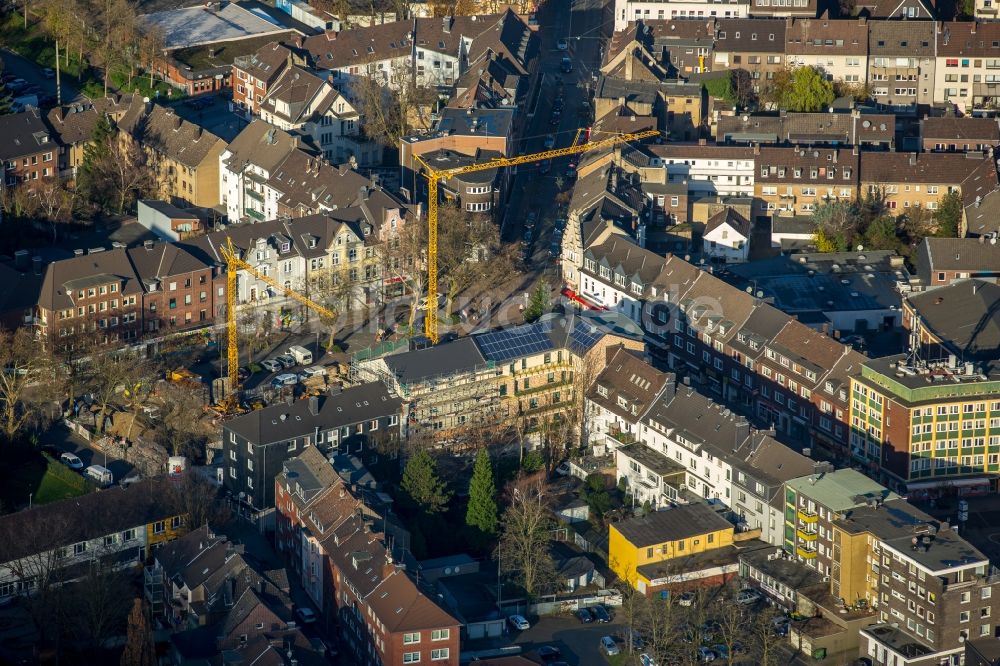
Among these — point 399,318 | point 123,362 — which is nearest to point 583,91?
point 399,318

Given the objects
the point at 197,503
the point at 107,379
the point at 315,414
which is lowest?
the point at 197,503

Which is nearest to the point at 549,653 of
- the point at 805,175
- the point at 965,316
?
the point at 965,316

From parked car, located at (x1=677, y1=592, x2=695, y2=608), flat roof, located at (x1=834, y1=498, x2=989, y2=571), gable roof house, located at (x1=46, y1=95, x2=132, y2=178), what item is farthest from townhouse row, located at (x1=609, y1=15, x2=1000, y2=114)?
parked car, located at (x1=677, y1=592, x2=695, y2=608)

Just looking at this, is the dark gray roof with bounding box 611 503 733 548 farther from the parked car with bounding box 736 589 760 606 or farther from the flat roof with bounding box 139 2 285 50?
the flat roof with bounding box 139 2 285 50

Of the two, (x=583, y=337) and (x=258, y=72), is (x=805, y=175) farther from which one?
(x=258, y=72)

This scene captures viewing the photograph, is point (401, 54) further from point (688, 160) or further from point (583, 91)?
point (688, 160)

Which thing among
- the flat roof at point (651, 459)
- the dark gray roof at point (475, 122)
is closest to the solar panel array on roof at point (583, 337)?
the flat roof at point (651, 459)

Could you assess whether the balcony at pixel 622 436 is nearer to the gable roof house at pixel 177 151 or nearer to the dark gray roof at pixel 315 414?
the dark gray roof at pixel 315 414
